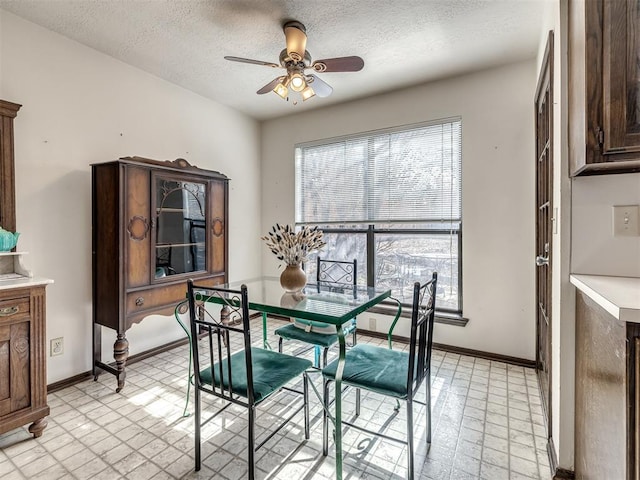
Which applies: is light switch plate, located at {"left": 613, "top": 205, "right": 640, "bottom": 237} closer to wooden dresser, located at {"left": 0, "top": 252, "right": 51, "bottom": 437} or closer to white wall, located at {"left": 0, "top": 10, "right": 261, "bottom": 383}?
wooden dresser, located at {"left": 0, "top": 252, "right": 51, "bottom": 437}

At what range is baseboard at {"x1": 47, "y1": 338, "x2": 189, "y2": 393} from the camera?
8.06 feet

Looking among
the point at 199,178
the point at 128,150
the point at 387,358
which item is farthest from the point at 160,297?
the point at 387,358

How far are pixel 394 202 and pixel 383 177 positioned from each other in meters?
0.30

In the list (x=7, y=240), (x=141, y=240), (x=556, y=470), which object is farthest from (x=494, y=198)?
(x=7, y=240)

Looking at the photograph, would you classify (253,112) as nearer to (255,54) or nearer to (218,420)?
(255,54)

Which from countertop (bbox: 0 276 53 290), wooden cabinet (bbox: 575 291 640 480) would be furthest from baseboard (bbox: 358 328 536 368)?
countertop (bbox: 0 276 53 290)

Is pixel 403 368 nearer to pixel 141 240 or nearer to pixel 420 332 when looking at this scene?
pixel 420 332

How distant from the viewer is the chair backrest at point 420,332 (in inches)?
58.8

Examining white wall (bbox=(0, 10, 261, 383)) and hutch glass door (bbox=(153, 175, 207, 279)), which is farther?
hutch glass door (bbox=(153, 175, 207, 279))

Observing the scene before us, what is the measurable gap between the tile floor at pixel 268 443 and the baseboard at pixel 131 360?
62mm

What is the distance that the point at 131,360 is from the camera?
295cm

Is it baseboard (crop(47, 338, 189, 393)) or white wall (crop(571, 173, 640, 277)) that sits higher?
white wall (crop(571, 173, 640, 277))

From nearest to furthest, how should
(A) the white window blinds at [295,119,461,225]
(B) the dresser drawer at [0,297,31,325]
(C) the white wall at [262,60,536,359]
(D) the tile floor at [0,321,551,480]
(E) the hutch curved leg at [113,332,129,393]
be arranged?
(D) the tile floor at [0,321,551,480], (B) the dresser drawer at [0,297,31,325], (E) the hutch curved leg at [113,332,129,393], (C) the white wall at [262,60,536,359], (A) the white window blinds at [295,119,461,225]

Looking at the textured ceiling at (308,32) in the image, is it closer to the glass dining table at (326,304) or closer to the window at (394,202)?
the window at (394,202)
